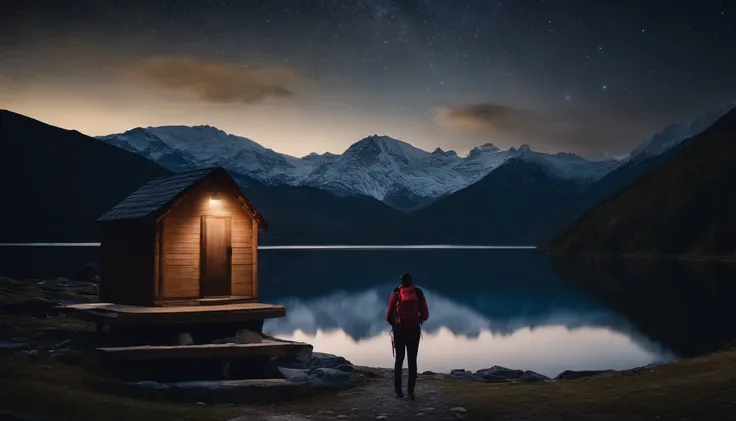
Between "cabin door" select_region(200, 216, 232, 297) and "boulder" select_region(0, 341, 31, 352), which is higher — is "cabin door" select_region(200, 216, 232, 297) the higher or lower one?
the higher one

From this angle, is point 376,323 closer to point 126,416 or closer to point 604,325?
point 604,325

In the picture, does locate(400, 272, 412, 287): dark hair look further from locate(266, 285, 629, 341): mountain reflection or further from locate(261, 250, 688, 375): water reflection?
locate(266, 285, 629, 341): mountain reflection

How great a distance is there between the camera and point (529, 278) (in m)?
123

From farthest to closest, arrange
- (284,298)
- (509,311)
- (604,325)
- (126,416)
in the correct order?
1. (284,298)
2. (509,311)
3. (604,325)
4. (126,416)

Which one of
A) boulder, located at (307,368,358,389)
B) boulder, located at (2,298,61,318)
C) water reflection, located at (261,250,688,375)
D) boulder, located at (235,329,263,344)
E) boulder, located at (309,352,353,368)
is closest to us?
boulder, located at (307,368,358,389)

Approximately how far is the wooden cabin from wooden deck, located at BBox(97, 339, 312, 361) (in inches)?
181

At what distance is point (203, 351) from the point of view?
23.4 m

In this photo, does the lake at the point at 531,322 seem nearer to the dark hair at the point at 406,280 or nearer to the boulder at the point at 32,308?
the boulder at the point at 32,308

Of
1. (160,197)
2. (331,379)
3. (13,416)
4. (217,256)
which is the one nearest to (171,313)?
(217,256)

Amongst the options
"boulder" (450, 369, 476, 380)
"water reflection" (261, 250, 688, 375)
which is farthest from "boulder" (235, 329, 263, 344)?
"water reflection" (261, 250, 688, 375)

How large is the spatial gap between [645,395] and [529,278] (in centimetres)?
10571

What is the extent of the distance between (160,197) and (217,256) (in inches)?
126

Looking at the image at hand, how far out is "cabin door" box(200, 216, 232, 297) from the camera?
2916 centimetres

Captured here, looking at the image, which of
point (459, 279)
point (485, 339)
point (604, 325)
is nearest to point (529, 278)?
point (459, 279)
